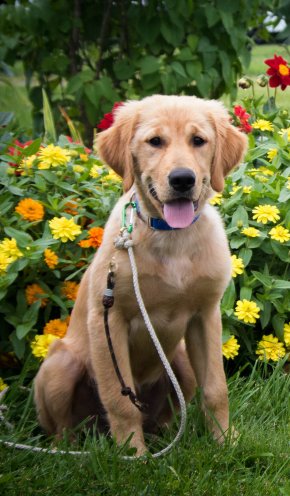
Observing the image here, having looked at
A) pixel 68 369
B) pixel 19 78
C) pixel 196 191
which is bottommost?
pixel 19 78

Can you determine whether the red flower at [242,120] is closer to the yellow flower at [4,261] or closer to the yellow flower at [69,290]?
the yellow flower at [69,290]

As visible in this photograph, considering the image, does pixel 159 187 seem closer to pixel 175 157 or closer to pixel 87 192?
pixel 175 157

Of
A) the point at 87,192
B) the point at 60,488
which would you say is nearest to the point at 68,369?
the point at 60,488

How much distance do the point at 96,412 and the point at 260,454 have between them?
2.59 feet

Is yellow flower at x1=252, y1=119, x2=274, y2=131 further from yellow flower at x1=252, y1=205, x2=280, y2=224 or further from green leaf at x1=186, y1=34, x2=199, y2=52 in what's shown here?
green leaf at x1=186, y1=34, x2=199, y2=52

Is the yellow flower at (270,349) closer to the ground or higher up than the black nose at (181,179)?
closer to the ground

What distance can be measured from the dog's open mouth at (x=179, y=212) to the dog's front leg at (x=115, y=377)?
0.42 meters

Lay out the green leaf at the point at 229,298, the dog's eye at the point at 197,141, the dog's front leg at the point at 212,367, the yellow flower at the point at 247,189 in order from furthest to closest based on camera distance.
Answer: the yellow flower at the point at 247,189
the green leaf at the point at 229,298
the dog's front leg at the point at 212,367
the dog's eye at the point at 197,141

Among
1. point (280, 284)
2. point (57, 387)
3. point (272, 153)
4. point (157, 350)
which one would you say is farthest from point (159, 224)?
point (272, 153)

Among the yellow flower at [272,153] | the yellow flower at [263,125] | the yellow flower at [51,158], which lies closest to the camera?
the yellow flower at [51,158]

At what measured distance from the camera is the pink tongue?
3.16m

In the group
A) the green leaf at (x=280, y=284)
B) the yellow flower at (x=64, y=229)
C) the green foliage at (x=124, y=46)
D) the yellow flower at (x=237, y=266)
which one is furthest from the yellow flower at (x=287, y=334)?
the green foliage at (x=124, y=46)

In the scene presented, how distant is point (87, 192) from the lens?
4.43 m

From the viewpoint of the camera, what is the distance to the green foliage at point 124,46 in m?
6.20
